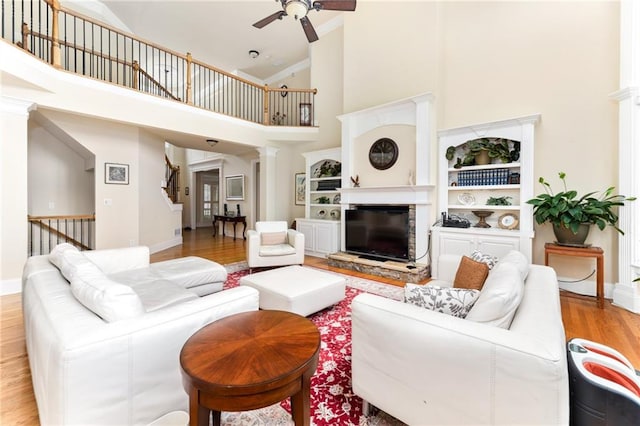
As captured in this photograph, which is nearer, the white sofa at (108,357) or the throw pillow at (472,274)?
the white sofa at (108,357)

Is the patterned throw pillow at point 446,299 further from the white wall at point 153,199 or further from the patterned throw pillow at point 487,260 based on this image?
the white wall at point 153,199

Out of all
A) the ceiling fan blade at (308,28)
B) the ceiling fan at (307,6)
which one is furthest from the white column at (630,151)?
the ceiling fan blade at (308,28)

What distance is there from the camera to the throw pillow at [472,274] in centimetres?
190

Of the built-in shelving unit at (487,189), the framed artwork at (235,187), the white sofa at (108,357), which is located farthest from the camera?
the framed artwork at (235,187)

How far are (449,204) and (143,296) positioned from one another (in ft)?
13.9

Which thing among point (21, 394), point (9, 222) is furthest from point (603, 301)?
point (9, 222)

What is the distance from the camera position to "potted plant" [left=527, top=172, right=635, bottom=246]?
303 centimetres

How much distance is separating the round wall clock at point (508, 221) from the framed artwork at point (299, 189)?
4.17 m

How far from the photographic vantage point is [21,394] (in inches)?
65.9

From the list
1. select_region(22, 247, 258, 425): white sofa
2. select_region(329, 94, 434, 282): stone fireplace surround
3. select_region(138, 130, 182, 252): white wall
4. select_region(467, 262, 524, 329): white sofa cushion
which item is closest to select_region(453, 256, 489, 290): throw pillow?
select_region(467, 262, 524, 329): white sofa cushion

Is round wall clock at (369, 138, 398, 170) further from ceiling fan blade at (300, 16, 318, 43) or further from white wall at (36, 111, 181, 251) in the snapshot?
white wall at (36, 111, 181, 251)

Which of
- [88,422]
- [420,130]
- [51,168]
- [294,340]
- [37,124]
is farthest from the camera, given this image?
[51,168]

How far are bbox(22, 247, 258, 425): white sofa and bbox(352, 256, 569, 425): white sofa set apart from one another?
34.3 inches

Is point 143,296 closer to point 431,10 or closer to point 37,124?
point 37,124
